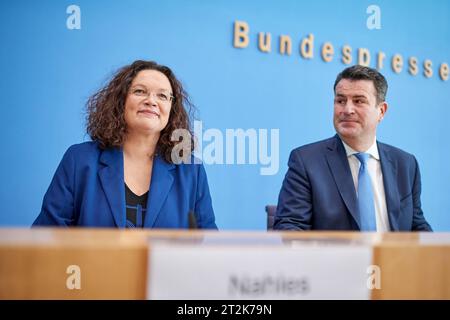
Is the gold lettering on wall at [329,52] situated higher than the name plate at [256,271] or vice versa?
the gold lettering on wall at [329,52]

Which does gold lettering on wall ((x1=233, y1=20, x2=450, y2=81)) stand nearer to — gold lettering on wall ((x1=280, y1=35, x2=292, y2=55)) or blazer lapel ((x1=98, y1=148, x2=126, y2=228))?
gold lettering on wall ((x1=280, y1=35, x2=292, y2=55))

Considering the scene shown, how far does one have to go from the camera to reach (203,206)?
1256mm

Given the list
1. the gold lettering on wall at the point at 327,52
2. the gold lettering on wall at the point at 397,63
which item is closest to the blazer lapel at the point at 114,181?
the gold lettering on wall at the point at 327,52

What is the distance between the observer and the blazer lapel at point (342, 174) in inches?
44.0

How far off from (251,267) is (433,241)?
0.26 metres

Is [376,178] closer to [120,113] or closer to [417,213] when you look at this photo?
[417,213]

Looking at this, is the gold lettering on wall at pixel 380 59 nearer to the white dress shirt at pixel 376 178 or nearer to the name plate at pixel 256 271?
the white dress shirt at pixel 376 178

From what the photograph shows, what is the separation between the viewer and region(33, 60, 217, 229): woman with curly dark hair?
1.12 m

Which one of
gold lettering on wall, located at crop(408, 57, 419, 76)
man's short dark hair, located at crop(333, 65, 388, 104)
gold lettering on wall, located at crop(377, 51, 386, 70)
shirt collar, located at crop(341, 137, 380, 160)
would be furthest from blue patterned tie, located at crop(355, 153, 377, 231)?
gold lettering on wall, located at crop(408, 57, 419, 76)

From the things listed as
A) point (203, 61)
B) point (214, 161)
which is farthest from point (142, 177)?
point (203, 61)

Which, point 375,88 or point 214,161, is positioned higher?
point 375,88

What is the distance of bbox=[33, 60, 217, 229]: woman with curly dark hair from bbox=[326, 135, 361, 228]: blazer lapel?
0.40 m
